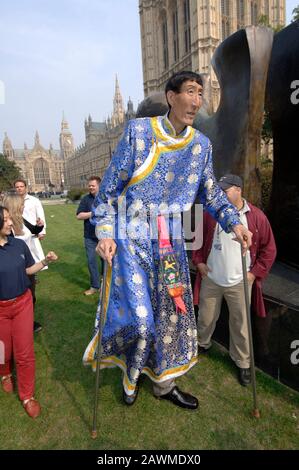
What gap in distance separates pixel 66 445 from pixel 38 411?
46cm

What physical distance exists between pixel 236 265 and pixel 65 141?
430 feet

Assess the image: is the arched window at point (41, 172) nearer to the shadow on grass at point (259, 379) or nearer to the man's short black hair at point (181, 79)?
the shadow on grass at point (259, 379)

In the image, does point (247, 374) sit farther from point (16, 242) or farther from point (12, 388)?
point (16, 242)

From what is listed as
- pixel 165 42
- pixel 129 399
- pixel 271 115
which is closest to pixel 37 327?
pixel 129 399

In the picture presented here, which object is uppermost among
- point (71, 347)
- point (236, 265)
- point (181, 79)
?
point (181, 79)

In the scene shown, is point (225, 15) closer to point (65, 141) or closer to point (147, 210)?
point (147, 210)

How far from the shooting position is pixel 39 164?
4242 inches

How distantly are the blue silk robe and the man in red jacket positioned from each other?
0.41m

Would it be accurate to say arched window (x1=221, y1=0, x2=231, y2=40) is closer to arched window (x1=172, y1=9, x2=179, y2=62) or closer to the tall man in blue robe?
arched window (x1=172, y1=9, x2=179, y2=62)

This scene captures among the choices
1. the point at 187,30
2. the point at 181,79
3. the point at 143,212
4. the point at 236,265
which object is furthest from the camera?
the point at 187,30

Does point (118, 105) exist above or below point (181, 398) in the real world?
above

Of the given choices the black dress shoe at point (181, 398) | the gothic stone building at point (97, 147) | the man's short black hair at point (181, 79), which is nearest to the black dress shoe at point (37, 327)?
the black dress shoe at point (181, 398)

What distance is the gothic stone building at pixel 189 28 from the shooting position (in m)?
44.5

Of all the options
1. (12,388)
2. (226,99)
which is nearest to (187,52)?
(226,99)
